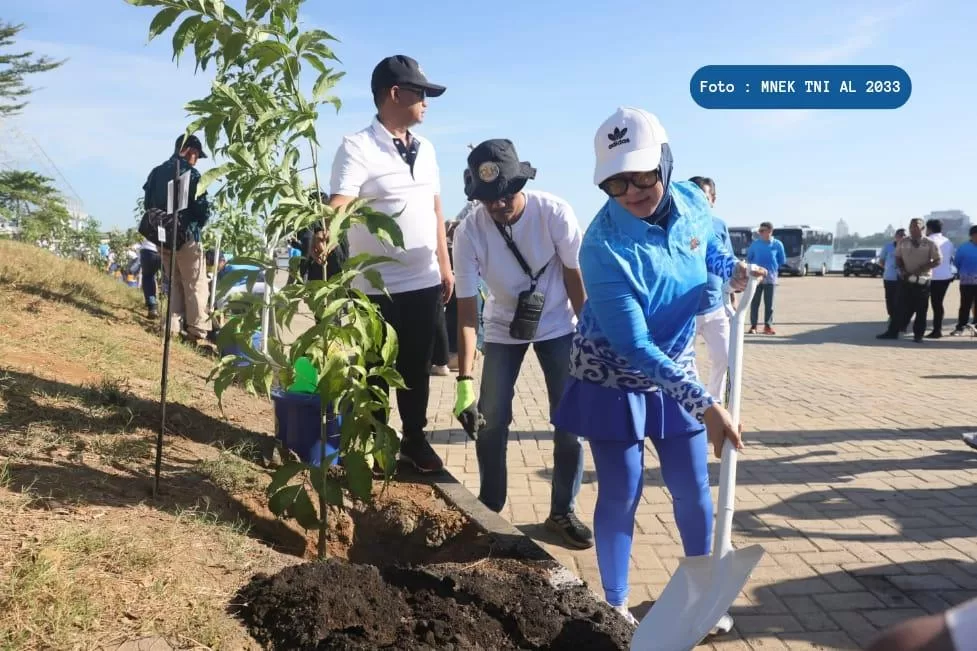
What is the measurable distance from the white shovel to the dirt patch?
0.16 meters

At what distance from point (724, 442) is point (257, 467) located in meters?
2.62

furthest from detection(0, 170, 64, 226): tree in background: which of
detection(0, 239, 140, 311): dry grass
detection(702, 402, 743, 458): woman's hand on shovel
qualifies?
detection(702, 402, 743, 458): woman's hand on shovel

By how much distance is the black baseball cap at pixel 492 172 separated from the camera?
366 centimetres

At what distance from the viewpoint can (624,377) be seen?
2.83 m

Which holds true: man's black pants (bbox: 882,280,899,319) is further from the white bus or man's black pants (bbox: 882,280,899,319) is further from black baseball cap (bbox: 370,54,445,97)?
the white bus

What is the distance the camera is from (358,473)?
325 centimetres

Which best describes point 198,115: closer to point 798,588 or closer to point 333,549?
point 333,549

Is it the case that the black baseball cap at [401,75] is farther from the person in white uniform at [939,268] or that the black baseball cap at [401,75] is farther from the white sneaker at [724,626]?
the person in white uniform at [939,268]

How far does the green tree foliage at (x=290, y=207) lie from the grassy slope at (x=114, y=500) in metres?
0.43

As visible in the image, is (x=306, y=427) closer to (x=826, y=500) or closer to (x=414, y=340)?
(x=414, y=340)

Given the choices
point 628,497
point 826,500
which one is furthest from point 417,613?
point 826,500

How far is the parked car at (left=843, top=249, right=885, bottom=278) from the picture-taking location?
47078 millimetres

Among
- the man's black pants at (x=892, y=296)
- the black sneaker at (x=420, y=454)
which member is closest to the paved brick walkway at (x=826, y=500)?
the black sneaker at (x=420, y=454)

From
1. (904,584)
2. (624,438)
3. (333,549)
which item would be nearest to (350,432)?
(333,549)
